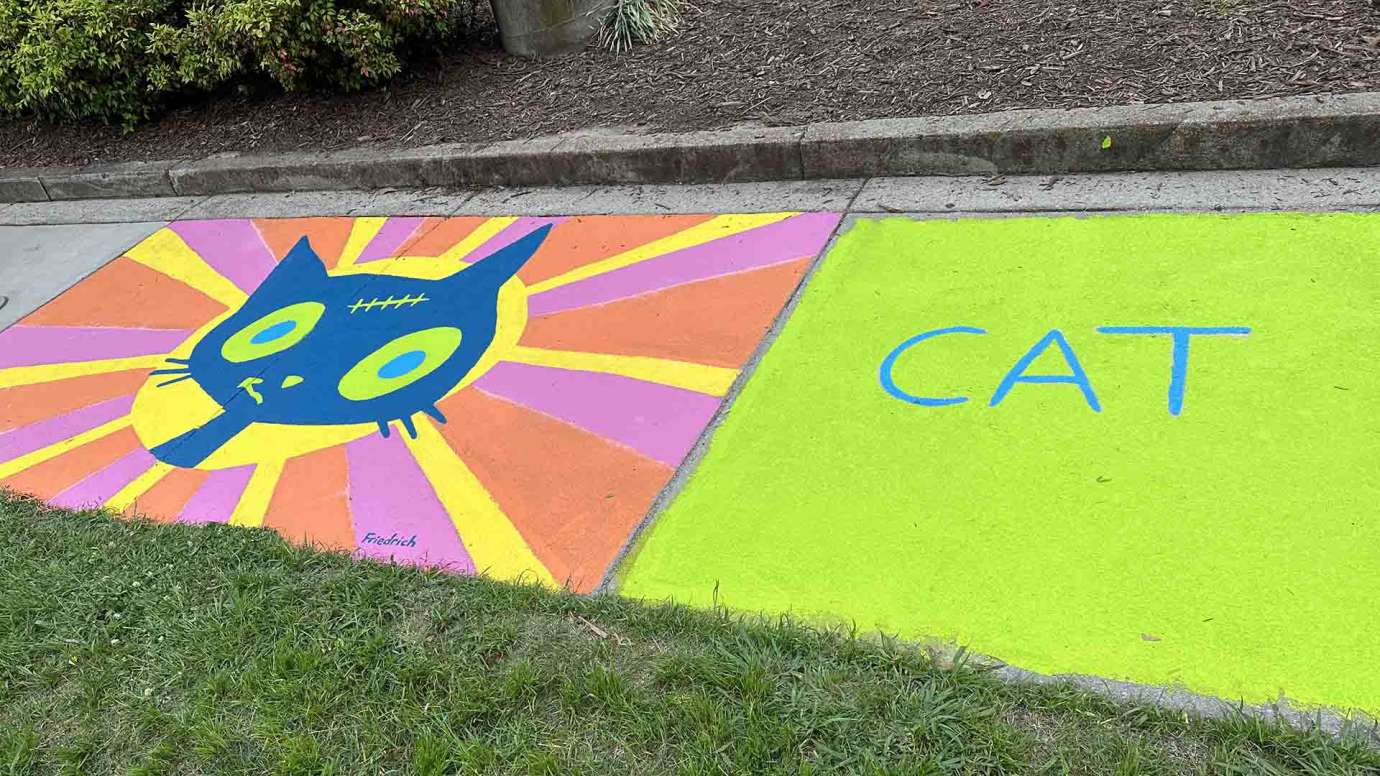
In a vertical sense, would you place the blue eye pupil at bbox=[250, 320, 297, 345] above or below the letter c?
above

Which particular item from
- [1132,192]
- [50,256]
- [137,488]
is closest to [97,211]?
[50,256]

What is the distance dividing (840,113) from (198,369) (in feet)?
11.1

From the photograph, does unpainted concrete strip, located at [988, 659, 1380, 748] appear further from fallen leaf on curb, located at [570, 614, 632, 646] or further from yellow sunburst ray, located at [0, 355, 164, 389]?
yellow sunburst ray, located at [0, 355, 164, 389]

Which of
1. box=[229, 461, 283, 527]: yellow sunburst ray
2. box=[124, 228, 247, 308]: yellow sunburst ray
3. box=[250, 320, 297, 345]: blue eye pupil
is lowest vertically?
box=[229, 461, 283, 527]: yellow sunburst ray

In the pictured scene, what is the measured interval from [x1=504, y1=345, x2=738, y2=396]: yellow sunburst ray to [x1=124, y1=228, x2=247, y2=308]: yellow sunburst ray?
187 centimetres

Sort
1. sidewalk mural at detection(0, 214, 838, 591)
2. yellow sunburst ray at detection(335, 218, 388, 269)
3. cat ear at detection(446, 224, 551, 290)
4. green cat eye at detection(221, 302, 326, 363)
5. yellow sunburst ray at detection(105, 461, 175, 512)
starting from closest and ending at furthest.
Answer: sidewalk mural at detection(0, 214, 838, 591), yellow sunburst ray at detection(105, 461, 175, 512), green cat eye at detection(221, 302, 326, 363), cat ear at detection(446, 224, 551, 290), yellow sunburst ray at detection(335, 218, 388, 269)

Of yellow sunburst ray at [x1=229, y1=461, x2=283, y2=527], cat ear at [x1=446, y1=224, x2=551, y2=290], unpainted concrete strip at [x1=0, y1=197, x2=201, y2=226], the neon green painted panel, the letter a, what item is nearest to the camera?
the neon green painted panel

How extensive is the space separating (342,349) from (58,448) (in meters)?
1.17

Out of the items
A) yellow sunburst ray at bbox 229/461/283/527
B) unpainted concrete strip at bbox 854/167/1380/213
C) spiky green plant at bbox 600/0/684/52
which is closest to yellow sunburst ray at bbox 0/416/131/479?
yellow sunburst ray at bbox 229/461/283/527

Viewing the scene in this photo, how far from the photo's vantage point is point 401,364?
4023 millimetres

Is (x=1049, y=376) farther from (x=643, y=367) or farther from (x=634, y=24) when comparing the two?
(x=634, y=24)

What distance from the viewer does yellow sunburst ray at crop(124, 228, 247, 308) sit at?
489 centimetres

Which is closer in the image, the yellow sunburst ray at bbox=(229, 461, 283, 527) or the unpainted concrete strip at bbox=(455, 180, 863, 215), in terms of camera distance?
the yellow sunburst ray at bbox=(229, 461, 283, 527)

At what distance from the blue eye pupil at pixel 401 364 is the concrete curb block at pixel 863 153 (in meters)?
1.70
